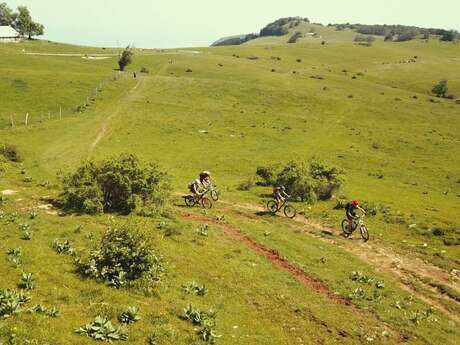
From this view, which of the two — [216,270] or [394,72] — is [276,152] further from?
[394,72]

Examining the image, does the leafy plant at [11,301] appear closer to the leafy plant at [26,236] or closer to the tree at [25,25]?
the leafy plant at [26,236]

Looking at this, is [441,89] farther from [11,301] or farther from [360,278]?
[11,301]

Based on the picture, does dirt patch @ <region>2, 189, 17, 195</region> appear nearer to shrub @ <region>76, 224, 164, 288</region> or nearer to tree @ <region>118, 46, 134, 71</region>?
shrub @ <region>76, 224, 164, 288</region>

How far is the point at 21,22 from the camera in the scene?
157500 mm

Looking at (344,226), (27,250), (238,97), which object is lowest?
(344,226)

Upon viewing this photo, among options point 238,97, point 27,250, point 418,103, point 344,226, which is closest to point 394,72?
point 418,103

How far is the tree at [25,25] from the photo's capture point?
157 metres

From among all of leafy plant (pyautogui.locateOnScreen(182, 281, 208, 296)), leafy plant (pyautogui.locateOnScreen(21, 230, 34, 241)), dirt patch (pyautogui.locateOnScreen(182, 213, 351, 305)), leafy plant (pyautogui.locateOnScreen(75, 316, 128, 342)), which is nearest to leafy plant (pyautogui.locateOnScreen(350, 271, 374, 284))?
dirt patch (pyautogui.locateOnScreen(182, 213, 351, 305))

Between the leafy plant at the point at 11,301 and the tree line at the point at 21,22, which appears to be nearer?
the leafy plant at the point at 11,301

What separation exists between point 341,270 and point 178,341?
1383cm

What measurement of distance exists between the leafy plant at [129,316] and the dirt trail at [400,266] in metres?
15.8

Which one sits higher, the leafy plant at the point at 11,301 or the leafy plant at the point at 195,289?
the leafy plant at the point at 11,301

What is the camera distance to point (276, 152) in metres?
65.6

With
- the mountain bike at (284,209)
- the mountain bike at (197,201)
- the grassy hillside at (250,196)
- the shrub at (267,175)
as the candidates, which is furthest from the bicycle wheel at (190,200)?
the shrub at (267,175)
